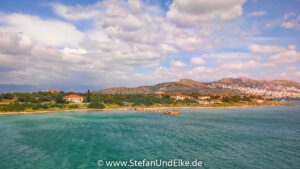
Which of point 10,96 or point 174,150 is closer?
point 174,150

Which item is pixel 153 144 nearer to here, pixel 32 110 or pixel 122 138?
pixel 122 138

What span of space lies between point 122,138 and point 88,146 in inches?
283

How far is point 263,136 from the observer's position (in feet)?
122

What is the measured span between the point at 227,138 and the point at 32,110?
81.6 metres

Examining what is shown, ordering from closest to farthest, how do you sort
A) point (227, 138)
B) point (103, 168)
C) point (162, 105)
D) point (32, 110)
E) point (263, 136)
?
point (103, 168) → point (227, 138) → point (263, 136) → point (32, 110) → point (162, 105)

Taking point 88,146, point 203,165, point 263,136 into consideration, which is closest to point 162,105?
point 263,136

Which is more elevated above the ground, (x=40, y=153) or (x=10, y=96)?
(x=10, y=96)

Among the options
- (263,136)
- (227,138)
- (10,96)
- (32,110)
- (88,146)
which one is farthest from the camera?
(10,96)

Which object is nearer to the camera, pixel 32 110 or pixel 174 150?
pixel 174 150

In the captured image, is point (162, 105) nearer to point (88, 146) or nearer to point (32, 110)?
point (32, 110)

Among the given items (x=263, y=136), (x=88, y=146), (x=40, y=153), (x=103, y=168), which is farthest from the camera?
(x=263, y=136)

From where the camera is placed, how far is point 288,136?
3738 cm

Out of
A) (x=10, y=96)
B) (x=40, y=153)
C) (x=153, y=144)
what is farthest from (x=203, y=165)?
(x=10, y=96)

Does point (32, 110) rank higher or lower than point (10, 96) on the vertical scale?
lower
